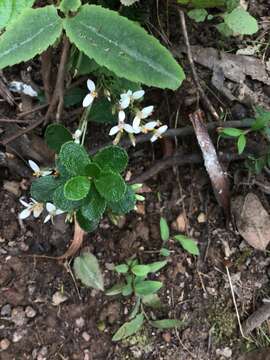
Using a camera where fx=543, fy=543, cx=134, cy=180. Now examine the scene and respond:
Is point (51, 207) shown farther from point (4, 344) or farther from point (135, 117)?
point (4, 344)

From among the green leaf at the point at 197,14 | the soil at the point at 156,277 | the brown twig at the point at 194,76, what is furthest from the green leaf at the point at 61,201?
the green leaf at the point at 197,14

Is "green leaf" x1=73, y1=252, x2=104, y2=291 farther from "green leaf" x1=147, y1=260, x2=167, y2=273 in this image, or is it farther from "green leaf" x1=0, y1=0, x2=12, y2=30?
"green leaf" x1=0, y1=0, x2=12, y2=30

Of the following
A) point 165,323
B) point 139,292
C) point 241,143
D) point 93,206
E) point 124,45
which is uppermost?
point 124,45

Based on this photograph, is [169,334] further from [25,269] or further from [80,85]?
[80,85]

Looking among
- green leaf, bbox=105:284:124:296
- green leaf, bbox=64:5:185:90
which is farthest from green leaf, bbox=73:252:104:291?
green leaf, bbox=64:5:185:90

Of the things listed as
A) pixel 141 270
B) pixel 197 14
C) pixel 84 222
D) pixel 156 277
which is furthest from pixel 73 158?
pixel 197 14

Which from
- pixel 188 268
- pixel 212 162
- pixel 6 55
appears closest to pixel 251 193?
pixel 212 162
